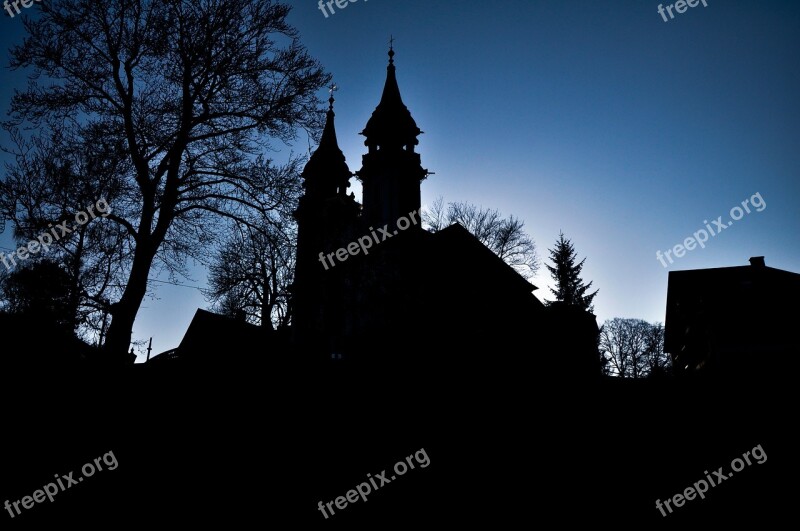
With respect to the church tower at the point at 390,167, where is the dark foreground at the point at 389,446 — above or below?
below

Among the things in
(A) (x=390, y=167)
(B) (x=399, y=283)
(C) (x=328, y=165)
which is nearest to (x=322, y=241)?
(C) (x=328, y=165)

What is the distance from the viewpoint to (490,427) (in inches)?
233

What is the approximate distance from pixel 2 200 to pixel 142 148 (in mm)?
3732

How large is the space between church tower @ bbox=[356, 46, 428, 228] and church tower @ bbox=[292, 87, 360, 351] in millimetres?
2527

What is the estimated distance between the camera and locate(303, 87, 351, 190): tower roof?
99.5 ft

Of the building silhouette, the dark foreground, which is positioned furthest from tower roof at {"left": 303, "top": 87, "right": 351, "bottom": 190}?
the dark foreground

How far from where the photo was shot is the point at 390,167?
80.0ft

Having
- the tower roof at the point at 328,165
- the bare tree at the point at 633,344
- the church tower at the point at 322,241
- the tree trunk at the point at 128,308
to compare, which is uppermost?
the tower roof at the point at 328,165

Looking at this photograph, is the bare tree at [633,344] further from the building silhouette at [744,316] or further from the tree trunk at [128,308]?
the tree trunk at [128,308]

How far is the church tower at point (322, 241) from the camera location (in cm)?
2561

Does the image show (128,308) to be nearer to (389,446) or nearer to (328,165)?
(389,446)

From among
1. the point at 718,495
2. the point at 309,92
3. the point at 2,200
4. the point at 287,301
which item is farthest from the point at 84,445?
the point at 287,301

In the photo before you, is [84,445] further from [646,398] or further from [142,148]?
[142,148]

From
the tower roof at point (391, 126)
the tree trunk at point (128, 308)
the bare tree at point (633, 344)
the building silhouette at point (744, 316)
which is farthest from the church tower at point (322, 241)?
the bare tree at point (633, 344)
